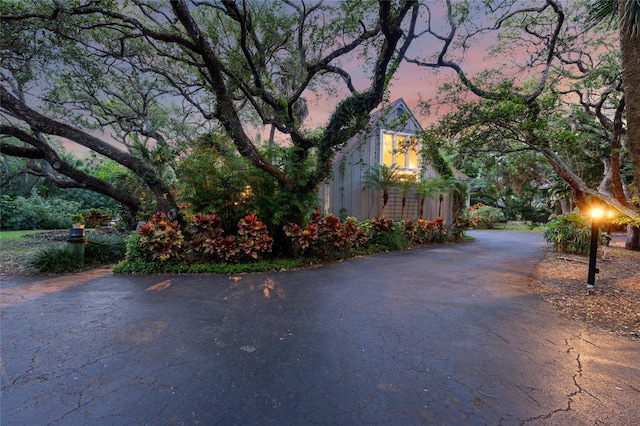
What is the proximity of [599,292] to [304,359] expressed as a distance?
5125 mm

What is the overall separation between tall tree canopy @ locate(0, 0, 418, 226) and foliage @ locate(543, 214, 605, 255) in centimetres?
714

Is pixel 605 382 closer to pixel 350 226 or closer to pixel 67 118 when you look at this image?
pixel 350 226

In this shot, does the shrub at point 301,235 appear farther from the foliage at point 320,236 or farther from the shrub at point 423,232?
the shrub at point 423,232

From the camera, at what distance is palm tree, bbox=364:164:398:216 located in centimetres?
1050

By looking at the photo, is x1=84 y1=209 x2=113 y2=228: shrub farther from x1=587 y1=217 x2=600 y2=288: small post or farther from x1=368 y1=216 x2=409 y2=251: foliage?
x1=587 y1=217 x2=600 y2=288: small post

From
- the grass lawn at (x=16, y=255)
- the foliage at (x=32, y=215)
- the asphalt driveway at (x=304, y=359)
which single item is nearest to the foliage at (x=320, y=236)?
the asphalt driveway at (x=304, y=359)

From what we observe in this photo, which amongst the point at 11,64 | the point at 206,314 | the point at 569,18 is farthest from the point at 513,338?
the point at 11,64

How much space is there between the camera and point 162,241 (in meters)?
5.90

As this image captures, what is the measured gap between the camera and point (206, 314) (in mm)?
3580

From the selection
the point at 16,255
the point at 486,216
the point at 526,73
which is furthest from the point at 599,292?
the point at 486,216

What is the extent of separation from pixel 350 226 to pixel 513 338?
16.8 feet

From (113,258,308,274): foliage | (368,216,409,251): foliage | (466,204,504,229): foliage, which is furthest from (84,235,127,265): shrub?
(466,204,504,229): foliage

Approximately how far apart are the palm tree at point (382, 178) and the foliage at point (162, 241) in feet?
23.8

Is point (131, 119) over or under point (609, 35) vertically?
under
